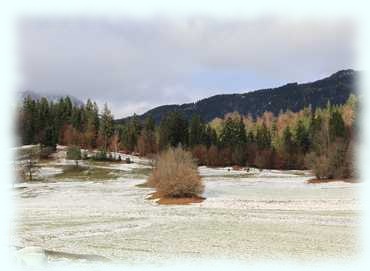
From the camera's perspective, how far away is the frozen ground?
2214 cm

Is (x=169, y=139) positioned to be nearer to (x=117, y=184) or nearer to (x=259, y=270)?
(x=117, y=184)

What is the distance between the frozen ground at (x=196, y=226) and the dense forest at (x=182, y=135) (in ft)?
183

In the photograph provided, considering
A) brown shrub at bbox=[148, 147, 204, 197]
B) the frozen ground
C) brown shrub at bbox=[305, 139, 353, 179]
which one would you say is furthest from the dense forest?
the frozen ground

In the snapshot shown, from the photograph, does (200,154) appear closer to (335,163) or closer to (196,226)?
(335,163)

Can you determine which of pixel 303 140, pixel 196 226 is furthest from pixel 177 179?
pixel 303 140

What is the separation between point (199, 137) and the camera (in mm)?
125562

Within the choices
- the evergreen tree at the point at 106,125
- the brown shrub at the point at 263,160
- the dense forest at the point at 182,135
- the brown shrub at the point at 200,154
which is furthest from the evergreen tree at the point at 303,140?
the evergreen tree at the point at 106,125

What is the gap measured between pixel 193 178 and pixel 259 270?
32.5 meters

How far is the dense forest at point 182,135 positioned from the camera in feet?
371

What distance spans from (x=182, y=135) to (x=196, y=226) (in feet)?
319

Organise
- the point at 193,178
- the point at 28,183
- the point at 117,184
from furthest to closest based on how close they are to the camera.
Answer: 1. the point at 28,183
2. the point at 117,184
3. the point at 193,178

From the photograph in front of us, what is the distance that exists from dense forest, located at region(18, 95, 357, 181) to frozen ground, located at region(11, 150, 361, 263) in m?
55.7

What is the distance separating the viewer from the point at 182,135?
128m

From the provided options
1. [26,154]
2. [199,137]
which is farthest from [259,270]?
[199,137]
